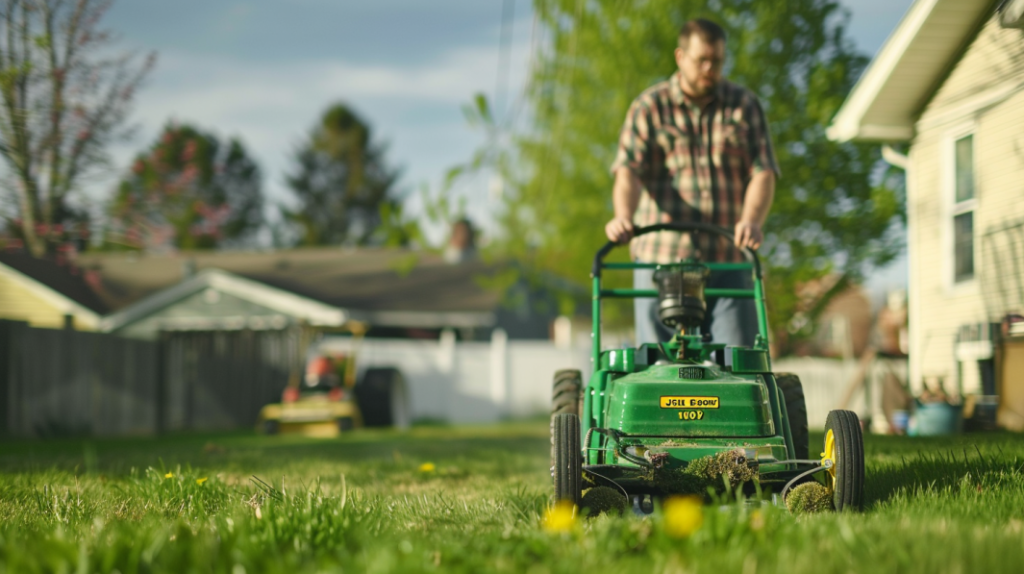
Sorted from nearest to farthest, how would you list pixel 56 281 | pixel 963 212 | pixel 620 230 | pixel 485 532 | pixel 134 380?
pixel 485 532 → pixel 620 230 → pixel 963 212 → pixel 134 380 → pixel 56 281

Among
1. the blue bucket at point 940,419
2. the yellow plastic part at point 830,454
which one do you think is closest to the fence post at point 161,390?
the blue bucket at point 940,419

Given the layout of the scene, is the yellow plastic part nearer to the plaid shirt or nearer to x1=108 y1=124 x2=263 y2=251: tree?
the plaid shirt

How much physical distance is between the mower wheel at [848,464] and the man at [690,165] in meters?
1.31

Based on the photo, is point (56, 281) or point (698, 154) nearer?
point (698, 154)

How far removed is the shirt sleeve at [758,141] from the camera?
Result: 441 cm

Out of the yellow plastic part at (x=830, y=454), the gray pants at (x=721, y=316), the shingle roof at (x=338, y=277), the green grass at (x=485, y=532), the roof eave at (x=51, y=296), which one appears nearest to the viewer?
the green grass at (x=485, y=532)

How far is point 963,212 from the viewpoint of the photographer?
9594 millimetres

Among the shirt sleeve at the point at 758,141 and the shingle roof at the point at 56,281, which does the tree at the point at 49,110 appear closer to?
the shirt sleeve at the point at 758,141

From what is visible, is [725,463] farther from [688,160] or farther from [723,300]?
[688,160]

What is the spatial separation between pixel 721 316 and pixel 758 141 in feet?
2.70

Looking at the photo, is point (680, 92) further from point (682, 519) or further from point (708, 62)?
point (682, 519)

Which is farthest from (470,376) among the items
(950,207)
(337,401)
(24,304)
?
(950,207)

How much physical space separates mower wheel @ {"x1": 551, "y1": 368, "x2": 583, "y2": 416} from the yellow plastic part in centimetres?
104

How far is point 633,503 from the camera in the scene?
3.42 meters
